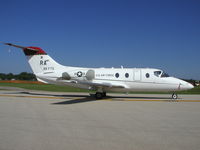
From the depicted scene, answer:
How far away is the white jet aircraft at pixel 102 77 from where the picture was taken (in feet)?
46.5

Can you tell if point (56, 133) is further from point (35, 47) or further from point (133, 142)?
point (35, 47)

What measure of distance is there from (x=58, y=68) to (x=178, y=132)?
1315cm

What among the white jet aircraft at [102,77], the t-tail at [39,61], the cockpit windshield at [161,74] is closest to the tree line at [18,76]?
the t-tail at [39,61]

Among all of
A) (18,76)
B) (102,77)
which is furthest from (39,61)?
(18,76)

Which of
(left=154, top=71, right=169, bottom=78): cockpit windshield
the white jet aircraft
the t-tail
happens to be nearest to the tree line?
the t-tail

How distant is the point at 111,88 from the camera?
1500cm

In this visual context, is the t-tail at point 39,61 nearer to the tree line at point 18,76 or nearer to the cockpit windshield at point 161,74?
the cockpit windshield at point 161,74

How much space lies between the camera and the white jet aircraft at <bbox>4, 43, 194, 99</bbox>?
14188 millimetres

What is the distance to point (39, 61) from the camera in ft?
54.7

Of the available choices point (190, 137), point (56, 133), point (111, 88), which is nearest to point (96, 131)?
point (56, 133)

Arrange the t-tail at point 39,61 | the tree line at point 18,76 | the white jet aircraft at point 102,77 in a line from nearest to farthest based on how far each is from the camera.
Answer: the white jet aircraft at point 102,77 < the t-tail at point 39,61 < the tree line at point 18,76

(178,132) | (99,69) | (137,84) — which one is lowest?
(178,132)

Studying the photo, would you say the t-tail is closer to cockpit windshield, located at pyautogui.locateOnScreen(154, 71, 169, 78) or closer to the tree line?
cockpit windshield, located at pyautogui.locateOnScreen(154, 71, 169, 78)

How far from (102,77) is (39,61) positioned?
6.33m
